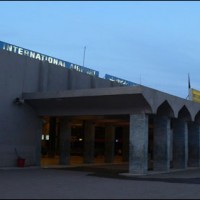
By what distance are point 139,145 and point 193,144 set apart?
516 inches

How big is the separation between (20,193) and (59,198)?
6.71 feet

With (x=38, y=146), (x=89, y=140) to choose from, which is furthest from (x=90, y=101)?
(x=89, y=140)

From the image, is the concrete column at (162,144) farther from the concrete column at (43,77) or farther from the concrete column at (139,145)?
the concrete column at (43,77)

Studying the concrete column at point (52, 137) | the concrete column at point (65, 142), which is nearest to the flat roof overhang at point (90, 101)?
the concrete column at point (65, 142)

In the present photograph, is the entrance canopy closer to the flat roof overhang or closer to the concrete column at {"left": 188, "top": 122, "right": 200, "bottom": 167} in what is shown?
the flat roof overhang

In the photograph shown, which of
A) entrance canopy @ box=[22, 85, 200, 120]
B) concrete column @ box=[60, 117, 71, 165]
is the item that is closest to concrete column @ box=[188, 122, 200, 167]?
entrance canopy @ box=[22, 85, 200, 120]

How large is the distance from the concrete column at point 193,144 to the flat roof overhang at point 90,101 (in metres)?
12.8

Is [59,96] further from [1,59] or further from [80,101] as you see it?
[1,59]

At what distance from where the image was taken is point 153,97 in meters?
29.5

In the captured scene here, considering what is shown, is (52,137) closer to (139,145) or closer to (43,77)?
(43,77)

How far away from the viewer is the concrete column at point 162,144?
32969mm

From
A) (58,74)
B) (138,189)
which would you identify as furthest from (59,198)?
(58,74)

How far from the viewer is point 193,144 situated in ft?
135

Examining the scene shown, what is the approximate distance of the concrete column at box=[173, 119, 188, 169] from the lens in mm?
37362
